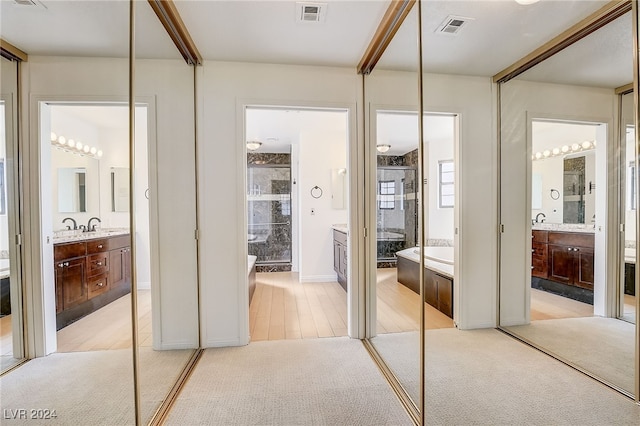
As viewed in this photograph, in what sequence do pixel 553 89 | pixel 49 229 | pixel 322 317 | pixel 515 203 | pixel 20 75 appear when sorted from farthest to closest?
1. pixel 322 317
2. pixel 515 203
3. pixel 553 89
4. pixel 49 229
5. pixel 20 75

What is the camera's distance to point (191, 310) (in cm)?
221

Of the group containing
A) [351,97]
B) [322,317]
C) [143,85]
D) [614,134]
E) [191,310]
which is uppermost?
[351,97]

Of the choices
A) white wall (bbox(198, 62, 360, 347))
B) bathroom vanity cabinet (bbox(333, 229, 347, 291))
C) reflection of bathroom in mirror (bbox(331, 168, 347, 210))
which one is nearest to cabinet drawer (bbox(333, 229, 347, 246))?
bathroom vanity cabinet (bbox(333, 229, 347, 291))

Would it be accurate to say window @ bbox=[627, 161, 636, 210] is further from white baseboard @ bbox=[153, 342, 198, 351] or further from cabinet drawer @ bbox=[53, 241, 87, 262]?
white baseboard @ bbox=[153, 342, 198, 351]

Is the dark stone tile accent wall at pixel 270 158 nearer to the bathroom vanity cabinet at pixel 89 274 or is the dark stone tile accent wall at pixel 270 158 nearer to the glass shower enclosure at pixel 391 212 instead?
the glass shower enclosure at pixel 391 212

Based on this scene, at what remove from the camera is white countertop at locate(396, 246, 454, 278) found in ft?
5.59

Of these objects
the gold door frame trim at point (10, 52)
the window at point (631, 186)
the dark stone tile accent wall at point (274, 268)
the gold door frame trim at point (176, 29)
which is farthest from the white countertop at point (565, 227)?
the dark stone tile accent wall at point (274, 268)

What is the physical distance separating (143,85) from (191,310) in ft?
5.43

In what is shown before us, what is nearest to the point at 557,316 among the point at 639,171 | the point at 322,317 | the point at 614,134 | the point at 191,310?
the point at 639,171

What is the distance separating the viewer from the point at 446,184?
1.87 m

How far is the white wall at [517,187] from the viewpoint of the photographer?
1.81 m

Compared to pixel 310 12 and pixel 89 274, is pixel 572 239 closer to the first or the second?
pixel 310 12

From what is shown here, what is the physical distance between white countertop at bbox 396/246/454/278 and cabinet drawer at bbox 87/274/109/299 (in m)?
1.63

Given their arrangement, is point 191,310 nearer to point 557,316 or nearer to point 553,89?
point 557,316
